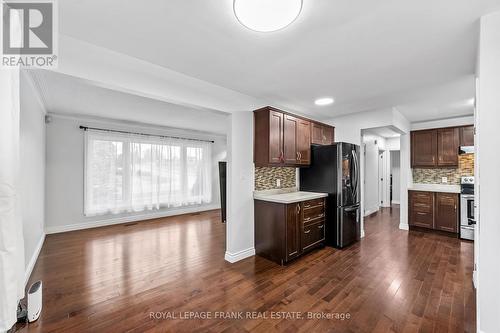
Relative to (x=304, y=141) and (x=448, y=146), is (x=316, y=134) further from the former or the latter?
(x=448, y=146)

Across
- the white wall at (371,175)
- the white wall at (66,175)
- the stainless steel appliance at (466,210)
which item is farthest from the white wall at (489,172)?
the white wall at (66,175)

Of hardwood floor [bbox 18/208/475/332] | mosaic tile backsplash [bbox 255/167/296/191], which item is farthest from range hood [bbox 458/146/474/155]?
mosaic tile backsplash [bbox 255/167/296/191]

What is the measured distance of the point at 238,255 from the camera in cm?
323

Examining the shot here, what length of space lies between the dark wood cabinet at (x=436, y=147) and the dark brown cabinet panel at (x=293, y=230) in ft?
12.1

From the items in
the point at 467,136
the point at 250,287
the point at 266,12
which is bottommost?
the point at 250,287

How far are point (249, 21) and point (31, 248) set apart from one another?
158 inches

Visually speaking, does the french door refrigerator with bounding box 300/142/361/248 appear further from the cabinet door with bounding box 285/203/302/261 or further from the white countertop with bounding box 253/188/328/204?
the cabinet door with bounding box 285/203/302/261

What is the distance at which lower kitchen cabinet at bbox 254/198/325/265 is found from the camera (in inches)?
120

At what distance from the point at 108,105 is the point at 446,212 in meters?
6.89

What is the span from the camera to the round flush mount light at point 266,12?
54.7 inches

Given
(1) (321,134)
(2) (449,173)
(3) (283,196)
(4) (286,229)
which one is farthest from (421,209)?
(4) (286,229)

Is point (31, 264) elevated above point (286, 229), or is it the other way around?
point (286, 229)

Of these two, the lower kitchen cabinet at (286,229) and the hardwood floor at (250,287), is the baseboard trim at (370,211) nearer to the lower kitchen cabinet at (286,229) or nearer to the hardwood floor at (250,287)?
the hardwood floor at (250,287)

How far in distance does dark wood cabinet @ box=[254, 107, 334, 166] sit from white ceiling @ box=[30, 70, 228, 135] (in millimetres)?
605
